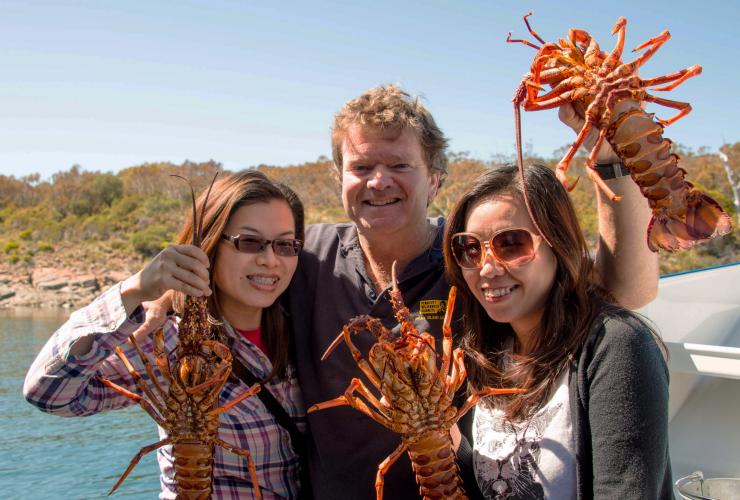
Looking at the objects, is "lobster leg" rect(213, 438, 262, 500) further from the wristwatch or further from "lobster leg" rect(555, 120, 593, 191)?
the wristwatch

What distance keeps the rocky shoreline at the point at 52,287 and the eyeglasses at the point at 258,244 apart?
32101mm

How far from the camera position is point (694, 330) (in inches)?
210

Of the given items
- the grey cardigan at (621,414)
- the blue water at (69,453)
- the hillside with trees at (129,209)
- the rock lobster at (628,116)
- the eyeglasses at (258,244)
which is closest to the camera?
the grey cardigan at (621,414)

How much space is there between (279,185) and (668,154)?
212cm

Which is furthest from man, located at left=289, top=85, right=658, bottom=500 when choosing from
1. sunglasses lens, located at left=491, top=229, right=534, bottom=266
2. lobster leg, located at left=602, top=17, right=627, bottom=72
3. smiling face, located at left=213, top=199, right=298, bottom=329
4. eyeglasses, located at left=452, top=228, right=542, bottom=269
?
lobster leg, located at left=602, top=17, right=627, bottom=72

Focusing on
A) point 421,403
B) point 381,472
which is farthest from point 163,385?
point 421,403

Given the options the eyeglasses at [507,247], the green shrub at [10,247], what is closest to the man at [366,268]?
the eyeglasses at [507,247]

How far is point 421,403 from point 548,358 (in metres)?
0.65

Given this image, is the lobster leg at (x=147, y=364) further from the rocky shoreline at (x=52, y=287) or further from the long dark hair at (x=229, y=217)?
the rocky shoreline at (x=52, y=287)

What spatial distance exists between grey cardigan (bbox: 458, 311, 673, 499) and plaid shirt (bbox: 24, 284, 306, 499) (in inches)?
67.0

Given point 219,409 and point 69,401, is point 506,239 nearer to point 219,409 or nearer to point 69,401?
point 219,409

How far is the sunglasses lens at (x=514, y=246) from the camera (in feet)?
8.86

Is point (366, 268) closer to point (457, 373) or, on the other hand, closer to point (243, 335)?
point (243, 335)

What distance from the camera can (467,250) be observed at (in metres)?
2.88
